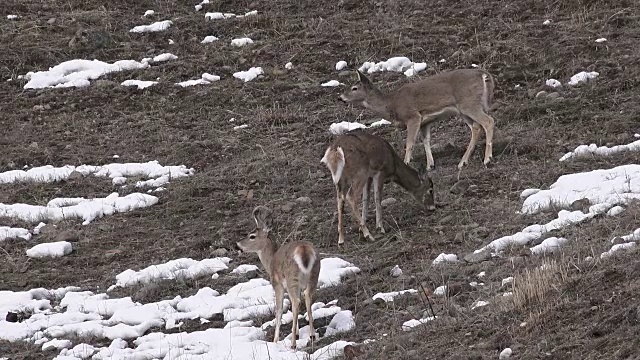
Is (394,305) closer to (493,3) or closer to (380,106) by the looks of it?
(380,106)

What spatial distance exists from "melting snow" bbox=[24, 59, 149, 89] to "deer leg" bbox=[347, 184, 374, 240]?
675cm

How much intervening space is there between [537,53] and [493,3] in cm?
246

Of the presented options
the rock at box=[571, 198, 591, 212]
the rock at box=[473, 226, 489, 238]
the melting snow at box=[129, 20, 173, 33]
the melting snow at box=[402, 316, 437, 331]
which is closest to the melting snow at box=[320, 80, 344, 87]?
the melting snow at box=[129, 20, 173, 33]

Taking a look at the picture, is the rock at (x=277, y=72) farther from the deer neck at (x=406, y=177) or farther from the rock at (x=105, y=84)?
the deer neck at (x=406, y=177)

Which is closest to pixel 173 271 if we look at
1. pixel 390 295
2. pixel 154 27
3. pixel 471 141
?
pixel 390 295

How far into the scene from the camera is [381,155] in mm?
11781

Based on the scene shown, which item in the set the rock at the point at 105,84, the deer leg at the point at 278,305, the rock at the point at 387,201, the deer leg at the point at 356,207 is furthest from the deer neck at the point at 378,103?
the deer leg at the point at 278,305

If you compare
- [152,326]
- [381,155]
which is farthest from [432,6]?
[152,326]

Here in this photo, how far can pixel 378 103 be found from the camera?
13.9 m

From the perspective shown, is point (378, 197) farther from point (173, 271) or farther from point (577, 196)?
point (173, 271)

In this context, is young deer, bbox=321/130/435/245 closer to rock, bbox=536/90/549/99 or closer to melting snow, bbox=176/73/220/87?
rock, bbox=536/90/549/99

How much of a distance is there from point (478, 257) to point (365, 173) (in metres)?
2.49

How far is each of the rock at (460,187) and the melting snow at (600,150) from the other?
1.04 meters

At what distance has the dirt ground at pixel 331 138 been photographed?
746cm
